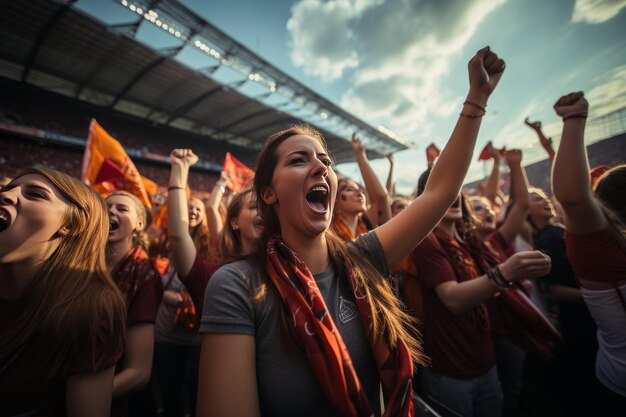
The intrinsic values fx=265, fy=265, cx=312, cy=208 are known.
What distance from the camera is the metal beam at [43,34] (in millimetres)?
10289

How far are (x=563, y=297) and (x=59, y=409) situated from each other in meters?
3.82

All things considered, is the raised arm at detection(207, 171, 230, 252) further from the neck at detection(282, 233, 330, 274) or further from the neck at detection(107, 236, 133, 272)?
the neck at detection(282, 233, 330, 274)

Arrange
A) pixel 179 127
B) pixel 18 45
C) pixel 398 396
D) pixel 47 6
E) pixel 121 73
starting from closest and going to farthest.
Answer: pixel 398 396
pixel 47 6
pixel 18 45
pixel 121 73
pixel 179 127

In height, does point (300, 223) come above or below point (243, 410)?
above

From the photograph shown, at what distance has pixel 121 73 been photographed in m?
14.4

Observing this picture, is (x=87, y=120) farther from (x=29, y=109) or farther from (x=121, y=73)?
(x=121, y=73)

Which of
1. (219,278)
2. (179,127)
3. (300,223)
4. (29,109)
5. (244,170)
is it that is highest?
(179,127)

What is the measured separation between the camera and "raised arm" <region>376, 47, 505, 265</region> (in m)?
1.24

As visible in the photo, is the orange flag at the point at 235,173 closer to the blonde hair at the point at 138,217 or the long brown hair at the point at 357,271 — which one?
the blonde hair at the point at 138,217

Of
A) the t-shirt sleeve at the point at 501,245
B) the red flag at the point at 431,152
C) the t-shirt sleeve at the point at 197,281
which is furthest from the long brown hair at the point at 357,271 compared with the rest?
the red flag at the point at 431,152

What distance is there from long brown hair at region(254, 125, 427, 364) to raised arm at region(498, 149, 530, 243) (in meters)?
2.15

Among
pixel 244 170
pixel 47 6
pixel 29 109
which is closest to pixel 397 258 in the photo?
pixel 244 170

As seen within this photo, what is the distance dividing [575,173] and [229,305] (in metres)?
1.99

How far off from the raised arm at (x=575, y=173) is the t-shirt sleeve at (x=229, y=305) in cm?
185
